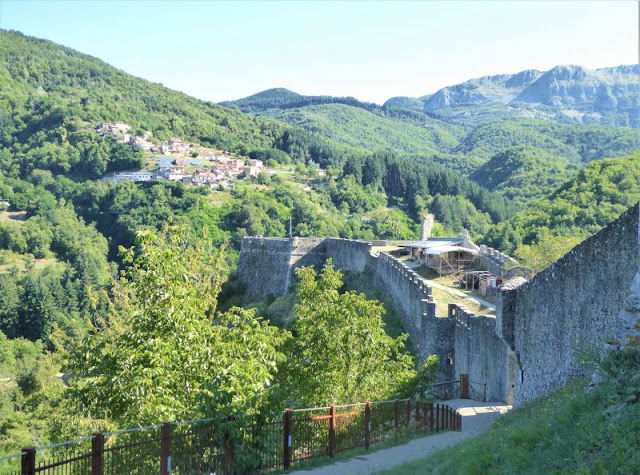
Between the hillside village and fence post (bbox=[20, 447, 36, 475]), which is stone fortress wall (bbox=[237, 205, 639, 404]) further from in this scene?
the hillside village

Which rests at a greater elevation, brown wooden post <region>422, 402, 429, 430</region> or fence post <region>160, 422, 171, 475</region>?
fence post <region>160, 422, 171, 475</region>

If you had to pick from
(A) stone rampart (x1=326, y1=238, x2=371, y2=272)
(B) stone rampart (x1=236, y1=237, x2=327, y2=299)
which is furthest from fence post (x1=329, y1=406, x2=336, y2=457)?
(B) stone rampart (x1=236, y1=237, x2=327, y2=299)

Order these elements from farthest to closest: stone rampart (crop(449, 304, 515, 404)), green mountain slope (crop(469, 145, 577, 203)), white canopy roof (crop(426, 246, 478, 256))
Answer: green mountain slope (crop(469, 145, 577, 203))
white canopy roof (crop(426, 246, 478, 256))
stone rampart (crop(449, 304, 515, 404))

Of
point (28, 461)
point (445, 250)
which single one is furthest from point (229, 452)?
point (445, 250)

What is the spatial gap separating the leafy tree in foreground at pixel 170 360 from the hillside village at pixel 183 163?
325 ft

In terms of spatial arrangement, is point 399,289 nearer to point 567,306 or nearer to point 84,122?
point 567,306

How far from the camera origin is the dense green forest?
1146 centimetres

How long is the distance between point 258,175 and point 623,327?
119 metres

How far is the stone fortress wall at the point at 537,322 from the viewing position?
10.4m

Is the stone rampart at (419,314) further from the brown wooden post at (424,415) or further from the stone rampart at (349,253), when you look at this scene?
the brown wooden post at (424,415)

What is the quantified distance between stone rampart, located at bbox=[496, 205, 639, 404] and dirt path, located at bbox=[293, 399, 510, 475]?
4.66ft

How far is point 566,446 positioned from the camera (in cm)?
696

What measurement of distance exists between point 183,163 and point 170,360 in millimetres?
124864

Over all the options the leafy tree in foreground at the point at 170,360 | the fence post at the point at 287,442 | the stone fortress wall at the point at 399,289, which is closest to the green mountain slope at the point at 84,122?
the stone fortress wall at the point at 399,289
